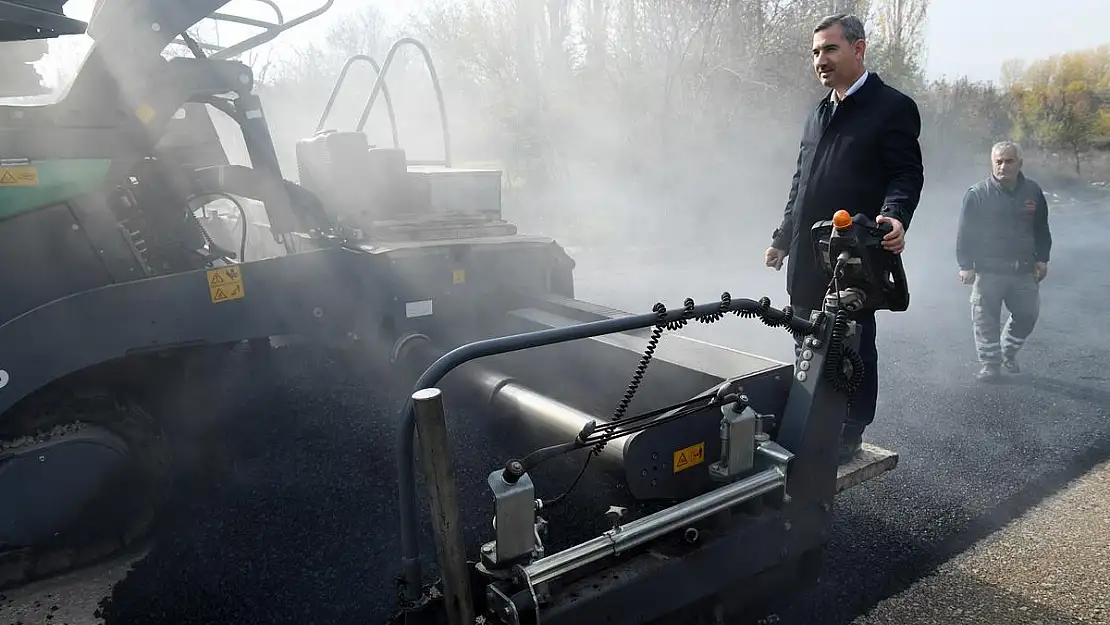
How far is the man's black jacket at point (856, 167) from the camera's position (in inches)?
115

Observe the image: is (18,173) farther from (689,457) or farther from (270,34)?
(689,457)

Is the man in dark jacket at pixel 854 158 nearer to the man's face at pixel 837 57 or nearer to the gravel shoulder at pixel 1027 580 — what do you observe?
the man's face at pixel 837 57

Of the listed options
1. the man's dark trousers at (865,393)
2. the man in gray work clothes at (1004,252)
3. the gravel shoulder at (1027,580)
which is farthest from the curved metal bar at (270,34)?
the man in gray work clothes at (1004,252)

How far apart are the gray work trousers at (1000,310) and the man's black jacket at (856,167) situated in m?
3.14

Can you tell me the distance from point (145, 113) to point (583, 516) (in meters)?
2.79

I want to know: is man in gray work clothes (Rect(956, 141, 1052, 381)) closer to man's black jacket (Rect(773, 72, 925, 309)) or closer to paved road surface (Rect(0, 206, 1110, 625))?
paved road surface (Rect(0, 206, 1110, 625))

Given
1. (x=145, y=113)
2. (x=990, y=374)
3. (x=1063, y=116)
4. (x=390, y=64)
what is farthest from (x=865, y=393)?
(x=1063, y=116)

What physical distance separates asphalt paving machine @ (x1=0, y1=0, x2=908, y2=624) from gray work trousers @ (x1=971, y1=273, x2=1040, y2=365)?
324 cm

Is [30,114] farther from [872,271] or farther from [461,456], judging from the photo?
[872,271]

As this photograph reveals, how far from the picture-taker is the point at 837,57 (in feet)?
9.70

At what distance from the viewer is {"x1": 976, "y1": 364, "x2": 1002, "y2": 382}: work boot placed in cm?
557

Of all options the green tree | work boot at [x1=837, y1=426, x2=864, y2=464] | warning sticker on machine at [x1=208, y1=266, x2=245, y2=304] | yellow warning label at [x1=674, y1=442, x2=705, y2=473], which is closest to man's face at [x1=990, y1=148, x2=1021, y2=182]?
work boot at [x1=837, y1=426, x2=864, y2=464]

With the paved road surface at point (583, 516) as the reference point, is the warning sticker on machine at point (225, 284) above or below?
above

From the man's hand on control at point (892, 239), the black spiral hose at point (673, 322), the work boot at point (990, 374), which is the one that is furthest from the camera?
the work boot at point (990, 374)
